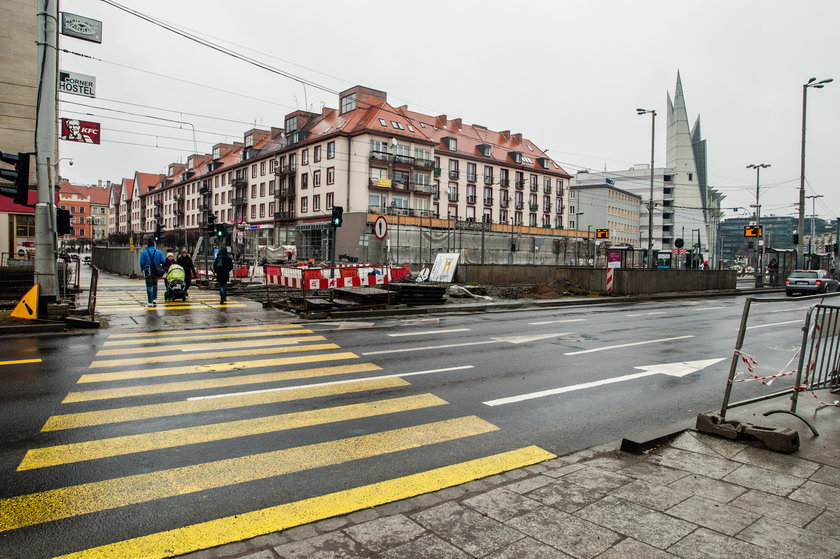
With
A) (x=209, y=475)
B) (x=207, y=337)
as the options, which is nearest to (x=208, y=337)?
(x=207, y=337)

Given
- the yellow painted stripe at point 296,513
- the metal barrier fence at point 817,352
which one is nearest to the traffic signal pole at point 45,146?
the yellow painted stripe at point 296,513

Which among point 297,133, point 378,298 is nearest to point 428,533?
point 378,298

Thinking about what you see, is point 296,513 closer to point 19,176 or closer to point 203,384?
point 203,384

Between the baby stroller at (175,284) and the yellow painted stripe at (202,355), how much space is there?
9.13 meters

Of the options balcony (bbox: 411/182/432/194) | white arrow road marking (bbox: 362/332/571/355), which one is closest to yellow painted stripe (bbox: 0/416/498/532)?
white arrow road marking (bbox: 362/332/571/355)

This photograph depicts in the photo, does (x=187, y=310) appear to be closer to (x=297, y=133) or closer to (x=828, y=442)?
(x=828, y=442)

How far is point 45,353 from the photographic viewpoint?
8.87 m

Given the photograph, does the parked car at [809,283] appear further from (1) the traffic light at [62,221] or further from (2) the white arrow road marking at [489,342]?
(1) the traffic light at [62,221]

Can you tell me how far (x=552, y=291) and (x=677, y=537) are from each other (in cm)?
2030

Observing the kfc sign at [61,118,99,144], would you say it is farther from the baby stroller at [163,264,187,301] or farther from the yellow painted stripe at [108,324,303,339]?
the yellow painted stripe at [108,324,303,339]

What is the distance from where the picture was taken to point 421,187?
5803cm

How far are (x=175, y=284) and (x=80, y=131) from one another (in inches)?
215

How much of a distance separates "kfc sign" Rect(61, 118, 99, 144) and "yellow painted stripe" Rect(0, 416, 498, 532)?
14787 millimetres

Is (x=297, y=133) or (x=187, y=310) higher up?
(x=297, y=133)
